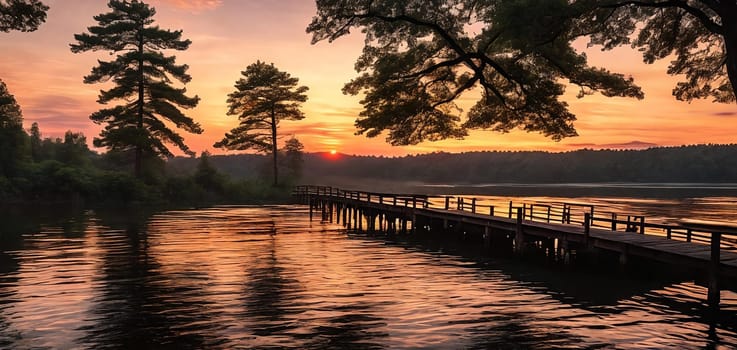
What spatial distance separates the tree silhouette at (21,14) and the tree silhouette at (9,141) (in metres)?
45.7

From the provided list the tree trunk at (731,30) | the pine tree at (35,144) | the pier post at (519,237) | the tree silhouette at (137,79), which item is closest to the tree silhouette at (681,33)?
the tree trunk at (731,30)

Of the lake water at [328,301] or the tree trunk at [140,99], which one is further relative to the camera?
the tree trunk at [140,99]

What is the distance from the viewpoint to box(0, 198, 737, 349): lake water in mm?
12219

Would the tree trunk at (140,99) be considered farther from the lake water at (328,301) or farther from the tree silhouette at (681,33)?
the tree silhouette at (681,33)

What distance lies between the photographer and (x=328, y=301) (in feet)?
52.2

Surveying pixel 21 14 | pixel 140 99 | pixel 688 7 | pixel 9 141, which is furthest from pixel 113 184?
pixel 688 7

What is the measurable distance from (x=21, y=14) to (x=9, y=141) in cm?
4850

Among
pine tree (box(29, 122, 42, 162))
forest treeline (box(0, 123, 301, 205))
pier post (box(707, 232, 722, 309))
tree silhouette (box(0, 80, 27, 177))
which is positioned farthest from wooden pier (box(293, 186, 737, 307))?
pine tree (box(29, 122, 42, 162))

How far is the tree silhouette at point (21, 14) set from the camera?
70.5 feet

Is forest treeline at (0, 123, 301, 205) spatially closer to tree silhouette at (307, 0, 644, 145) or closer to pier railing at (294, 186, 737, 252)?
pier railing at (294, 186, 737, 252)

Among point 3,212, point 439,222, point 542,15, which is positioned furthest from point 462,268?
point 3,212

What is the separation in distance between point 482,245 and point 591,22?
38.7 feet

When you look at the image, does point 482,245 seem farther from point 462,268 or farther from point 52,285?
point 52,285

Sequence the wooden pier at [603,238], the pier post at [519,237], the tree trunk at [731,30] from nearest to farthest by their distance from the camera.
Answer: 1. the wooden pier at [603,238]
2. the tree trunk at [731,30]
3. the pier post at [519,237]
